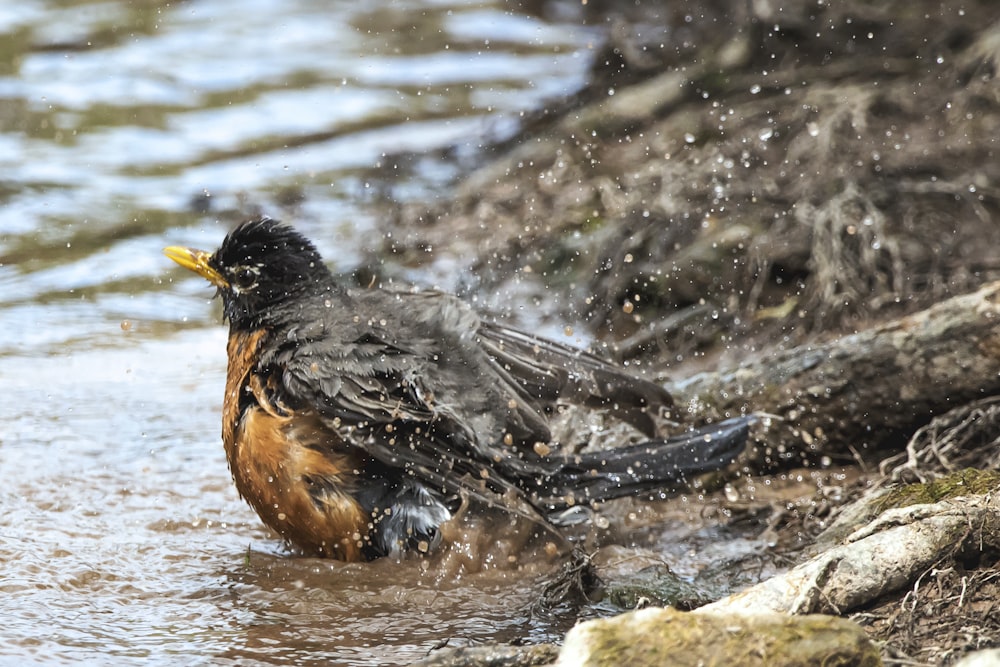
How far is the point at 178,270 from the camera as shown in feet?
26.8

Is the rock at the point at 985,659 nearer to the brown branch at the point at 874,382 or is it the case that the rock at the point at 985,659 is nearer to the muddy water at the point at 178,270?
the muddy water at the point at 178,270

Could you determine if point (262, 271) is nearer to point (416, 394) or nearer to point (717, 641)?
point (416, 394)

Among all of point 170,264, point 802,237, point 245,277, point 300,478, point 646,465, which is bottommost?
point 646,465

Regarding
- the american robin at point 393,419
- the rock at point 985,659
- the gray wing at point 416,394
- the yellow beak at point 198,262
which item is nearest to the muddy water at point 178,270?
the american robin at point 393,419

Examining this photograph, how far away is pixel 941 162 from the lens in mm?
7281

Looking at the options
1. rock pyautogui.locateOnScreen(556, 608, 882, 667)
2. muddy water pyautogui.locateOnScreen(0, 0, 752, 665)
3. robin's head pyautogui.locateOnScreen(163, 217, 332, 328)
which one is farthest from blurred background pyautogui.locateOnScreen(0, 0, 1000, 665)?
rock pyautogui.locateOnScreen(556, 608, 882, 667)

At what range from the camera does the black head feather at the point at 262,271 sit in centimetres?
498

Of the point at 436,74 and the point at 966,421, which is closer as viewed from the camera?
the point at 966,421

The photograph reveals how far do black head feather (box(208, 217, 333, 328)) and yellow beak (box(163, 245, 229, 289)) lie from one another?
0.06ft

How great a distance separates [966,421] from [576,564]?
1.63 metres

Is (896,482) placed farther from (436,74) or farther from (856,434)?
(436,74)

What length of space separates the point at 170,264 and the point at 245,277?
3.37m

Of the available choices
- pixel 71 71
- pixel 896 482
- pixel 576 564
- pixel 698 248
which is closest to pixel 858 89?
→ pixel 698 248

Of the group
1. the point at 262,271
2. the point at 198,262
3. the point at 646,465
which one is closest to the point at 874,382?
the point at 646,465
